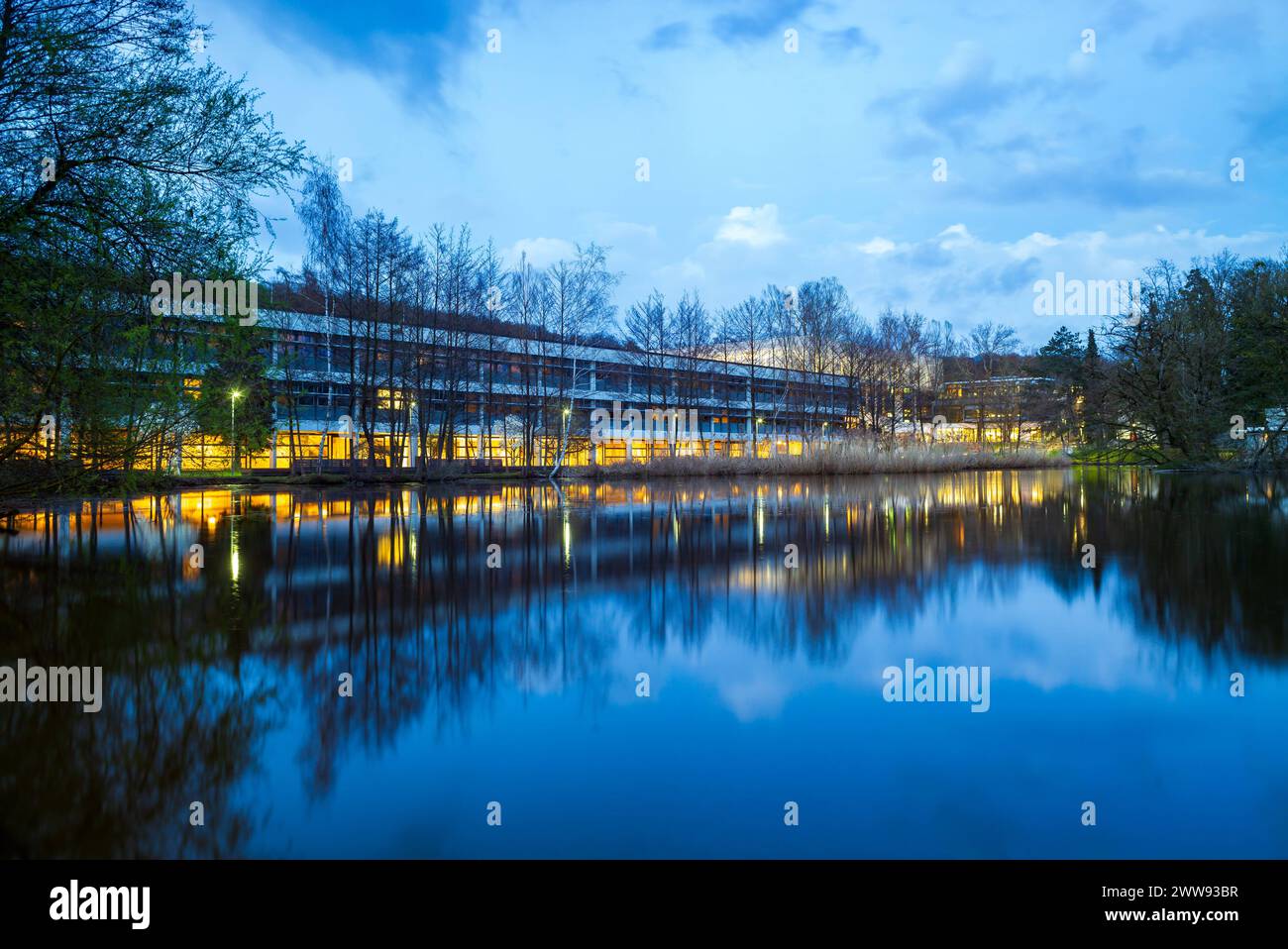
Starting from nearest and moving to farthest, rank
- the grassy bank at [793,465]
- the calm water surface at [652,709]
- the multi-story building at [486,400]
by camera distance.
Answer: the calm water surface at [652,709]
the multi-story building at [486,400]
the grassy bank at [793,465]

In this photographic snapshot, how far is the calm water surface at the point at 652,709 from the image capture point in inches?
126

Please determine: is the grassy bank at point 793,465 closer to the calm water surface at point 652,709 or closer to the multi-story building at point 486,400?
the multi-story building at point 486,400

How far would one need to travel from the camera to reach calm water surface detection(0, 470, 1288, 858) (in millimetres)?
3203

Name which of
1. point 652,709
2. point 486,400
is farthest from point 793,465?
point 652,709

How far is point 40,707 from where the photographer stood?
15.7ft

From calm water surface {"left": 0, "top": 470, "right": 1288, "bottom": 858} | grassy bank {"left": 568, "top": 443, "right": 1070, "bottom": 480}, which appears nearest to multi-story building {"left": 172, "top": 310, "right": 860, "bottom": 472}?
grassy bank {"left": 568, "top": 443, "right": 1070, "bottom": 480}

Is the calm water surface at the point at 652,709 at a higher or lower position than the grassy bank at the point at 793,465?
lower

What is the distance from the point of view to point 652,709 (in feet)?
15.5

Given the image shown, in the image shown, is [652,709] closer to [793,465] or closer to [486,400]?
[793,465]

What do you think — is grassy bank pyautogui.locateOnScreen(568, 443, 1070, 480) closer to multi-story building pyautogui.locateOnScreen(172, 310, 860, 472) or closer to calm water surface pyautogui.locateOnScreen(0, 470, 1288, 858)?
multi-story building pyautogui.locateOnScreen(172, 310, 860, 472)

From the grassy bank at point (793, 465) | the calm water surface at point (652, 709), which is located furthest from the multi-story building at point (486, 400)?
the calm water surface at point (652, 709)

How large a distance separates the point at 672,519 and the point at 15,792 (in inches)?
576
